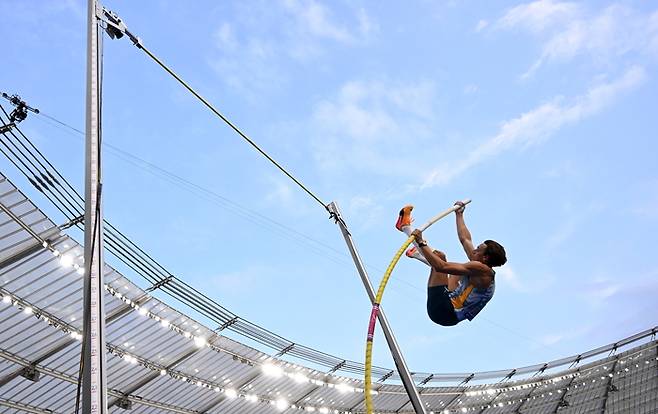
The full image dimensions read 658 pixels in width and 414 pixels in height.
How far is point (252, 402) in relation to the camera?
27.1m

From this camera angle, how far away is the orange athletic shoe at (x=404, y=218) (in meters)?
8.24

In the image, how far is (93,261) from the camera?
531 cm

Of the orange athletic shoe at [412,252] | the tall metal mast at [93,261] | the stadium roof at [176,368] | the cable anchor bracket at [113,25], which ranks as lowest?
the tall metal mast at [93,261]

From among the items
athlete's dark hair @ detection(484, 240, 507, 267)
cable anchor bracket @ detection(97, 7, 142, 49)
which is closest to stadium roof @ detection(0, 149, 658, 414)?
cable anchor bracket @ detection(97, 7, 142, 49)

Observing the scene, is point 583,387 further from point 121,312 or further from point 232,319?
point 121,312

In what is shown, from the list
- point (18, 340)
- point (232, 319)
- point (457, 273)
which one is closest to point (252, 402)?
point (232, 319)

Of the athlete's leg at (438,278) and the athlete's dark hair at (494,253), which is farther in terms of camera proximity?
the athlete's leg at (438,278)

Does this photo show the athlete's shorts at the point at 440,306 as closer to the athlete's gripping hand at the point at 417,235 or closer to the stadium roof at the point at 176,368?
the athlete's gripping hand at the point at 417,235

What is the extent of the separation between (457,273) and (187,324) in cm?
1536

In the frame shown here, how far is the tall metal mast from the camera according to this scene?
479cm

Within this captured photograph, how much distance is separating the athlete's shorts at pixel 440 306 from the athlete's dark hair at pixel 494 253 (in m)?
0.60

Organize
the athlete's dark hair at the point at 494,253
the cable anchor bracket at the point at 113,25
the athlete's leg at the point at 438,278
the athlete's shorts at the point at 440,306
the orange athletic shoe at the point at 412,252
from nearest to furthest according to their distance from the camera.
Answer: the cable anchor bracket at the point at 113,25, the athlete's dark hair at the point at 494,253, the athlete's shorts at the point at 440,306, the athlete's leg at the point at 438,278, the orange athletic shoe at the point at 412,252

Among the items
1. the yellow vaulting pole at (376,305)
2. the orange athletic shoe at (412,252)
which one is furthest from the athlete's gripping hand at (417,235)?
the orange athletic shoe at (412,252)

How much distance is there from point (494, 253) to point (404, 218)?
1.15m
